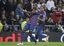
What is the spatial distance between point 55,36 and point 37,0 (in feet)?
11.2

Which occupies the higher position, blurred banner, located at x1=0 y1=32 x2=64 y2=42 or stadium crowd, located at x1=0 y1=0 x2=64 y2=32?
stadium crowd, located at x1=0 y1=0 x2=64 y2=32

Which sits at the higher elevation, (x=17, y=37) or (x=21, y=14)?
(x=21, y=14)

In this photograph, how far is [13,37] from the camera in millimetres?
18547

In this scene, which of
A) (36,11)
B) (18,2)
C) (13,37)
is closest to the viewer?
(36,11)

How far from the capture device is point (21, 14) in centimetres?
1844

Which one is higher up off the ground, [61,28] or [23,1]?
[23,1]

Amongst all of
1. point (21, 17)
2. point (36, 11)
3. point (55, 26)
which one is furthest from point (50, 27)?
point (36, 11)

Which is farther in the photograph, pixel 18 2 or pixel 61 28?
pixel 18 2

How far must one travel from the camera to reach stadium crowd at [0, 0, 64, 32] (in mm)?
19031

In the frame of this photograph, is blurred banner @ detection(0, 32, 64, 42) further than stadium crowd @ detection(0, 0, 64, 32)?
No

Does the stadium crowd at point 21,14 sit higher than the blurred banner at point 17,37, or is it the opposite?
the stadium crowd at point 21,14

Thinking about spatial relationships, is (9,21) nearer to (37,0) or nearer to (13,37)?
(13,37)

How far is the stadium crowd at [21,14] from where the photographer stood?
19.0 meters

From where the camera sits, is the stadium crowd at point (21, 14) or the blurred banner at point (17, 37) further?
the stadium crowd at point (21, 14)
